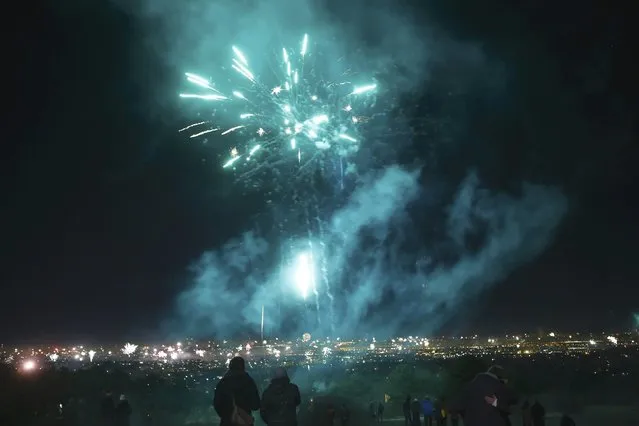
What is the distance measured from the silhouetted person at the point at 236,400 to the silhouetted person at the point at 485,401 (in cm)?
199

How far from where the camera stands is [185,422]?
23.0m

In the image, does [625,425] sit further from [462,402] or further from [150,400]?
[150,400]

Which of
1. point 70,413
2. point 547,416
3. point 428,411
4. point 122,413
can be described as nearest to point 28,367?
point 70,413

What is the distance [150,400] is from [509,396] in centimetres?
2913

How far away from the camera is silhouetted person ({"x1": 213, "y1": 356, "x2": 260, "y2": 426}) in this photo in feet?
19.9

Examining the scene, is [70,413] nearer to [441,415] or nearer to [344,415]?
[344,415]

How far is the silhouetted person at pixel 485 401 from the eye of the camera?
5.53 m

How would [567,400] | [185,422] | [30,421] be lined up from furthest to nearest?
[567,400]
[185,422]
[30,421]

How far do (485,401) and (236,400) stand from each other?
2.35 meters

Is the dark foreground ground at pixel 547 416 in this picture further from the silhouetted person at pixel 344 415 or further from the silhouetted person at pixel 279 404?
the silhouetted person at pixel 279 404

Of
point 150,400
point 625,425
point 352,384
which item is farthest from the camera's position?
point 352,384

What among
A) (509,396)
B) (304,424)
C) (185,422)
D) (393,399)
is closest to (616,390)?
(393,399)

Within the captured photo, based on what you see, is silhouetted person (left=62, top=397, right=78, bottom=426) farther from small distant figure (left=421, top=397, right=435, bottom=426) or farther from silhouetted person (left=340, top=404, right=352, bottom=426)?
small distant figure (left=421, top=397, right=435, bottom=426)

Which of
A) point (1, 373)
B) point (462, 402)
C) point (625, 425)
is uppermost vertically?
point (1, 373)
